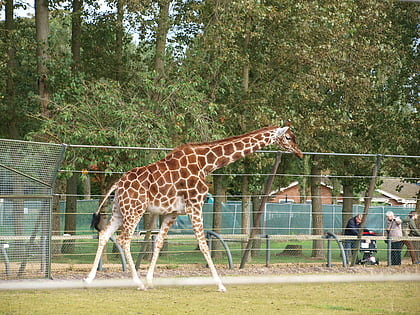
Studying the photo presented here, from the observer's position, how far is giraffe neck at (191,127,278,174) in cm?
1240

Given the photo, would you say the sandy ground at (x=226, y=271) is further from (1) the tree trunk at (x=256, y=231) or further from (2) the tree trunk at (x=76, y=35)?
(2) the tree trunk at (x=76, y=35)

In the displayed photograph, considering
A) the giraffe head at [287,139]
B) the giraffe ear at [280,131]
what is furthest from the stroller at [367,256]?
the giraffe ear at [280,131]

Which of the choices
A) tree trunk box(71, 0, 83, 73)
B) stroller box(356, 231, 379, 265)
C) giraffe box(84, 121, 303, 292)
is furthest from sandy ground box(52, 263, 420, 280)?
tree trunk box(71, 0, 83, 73)

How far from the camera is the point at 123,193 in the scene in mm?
11961

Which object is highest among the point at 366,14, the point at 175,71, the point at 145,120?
the point at 366,14

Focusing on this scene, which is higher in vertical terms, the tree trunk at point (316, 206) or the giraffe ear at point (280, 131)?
the giraffe ear at point (280, 131)

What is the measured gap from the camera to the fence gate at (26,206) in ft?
40.3

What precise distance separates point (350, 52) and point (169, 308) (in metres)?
14.7

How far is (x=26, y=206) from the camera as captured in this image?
12.9 meters

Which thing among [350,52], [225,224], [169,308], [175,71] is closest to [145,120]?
[175,71]

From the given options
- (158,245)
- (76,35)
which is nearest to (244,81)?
(76,35)

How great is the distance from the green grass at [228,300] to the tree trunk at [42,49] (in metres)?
10.8

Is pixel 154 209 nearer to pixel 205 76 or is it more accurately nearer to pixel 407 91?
pixel 205 76

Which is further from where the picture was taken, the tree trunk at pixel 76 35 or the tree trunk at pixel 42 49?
the tree trunk at pixel 76 35
